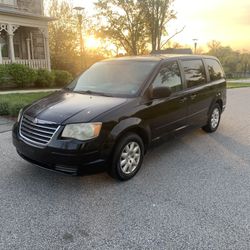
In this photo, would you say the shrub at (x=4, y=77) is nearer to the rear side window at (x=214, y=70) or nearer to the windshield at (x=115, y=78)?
the windshield at (x=115, y=78)

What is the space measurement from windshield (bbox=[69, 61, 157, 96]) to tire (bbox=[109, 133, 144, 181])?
0.70 m

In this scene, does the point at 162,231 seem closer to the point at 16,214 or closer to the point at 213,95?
the point at 16,214

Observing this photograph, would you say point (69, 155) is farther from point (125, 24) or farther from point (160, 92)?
point (125, 24)

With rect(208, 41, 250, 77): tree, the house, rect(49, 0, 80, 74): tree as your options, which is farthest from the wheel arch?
A: rect(208, 41, 250, 77): tree

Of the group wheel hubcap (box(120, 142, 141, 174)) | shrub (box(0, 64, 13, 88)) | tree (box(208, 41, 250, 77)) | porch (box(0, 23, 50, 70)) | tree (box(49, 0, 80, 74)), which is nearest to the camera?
wheel hubcap (box(120, 142, 141, 174))

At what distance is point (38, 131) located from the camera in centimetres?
338

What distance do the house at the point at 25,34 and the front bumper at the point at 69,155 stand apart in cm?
1274

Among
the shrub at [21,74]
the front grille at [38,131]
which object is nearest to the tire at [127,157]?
Answer: the front grille at [38,131]

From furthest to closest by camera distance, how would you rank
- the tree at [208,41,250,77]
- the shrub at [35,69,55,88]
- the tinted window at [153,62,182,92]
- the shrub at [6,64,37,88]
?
the tree at [208,41,250,77] → the shrub at [35,69,55,88] → the shrub at [6,64,37,88] → the tinted window at [153,62,182,92]

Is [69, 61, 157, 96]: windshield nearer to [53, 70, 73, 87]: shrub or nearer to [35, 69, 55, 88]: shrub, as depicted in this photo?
[35, 69, 55, 88]: shrub

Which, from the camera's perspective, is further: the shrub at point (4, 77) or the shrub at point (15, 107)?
the shrub at point (4, 77)

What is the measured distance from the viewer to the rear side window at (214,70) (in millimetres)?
5798

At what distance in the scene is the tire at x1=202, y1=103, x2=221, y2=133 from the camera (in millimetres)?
5922

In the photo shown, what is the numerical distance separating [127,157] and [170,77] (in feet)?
5.32
